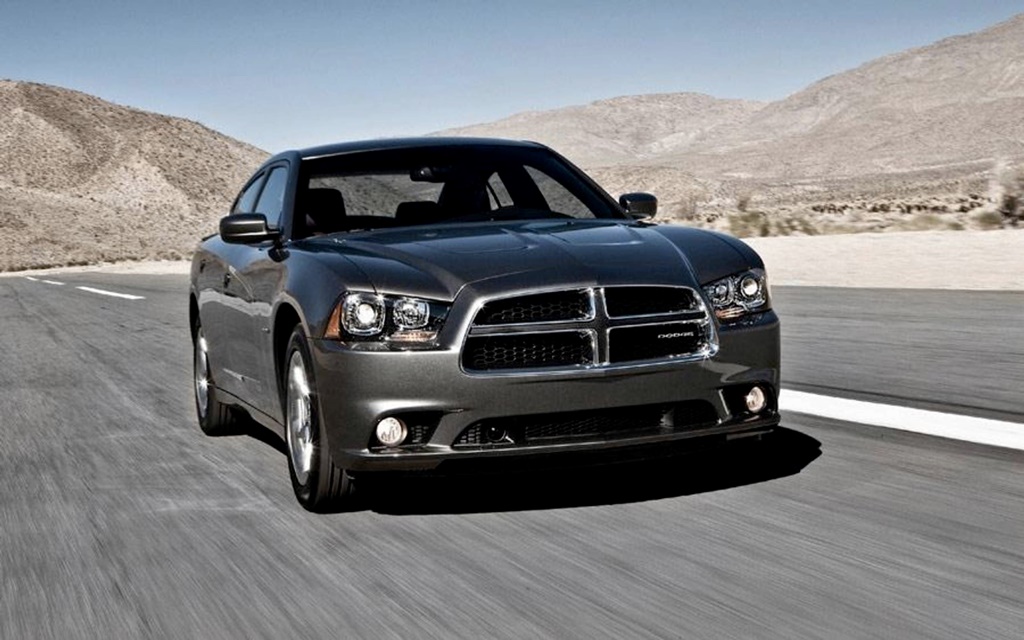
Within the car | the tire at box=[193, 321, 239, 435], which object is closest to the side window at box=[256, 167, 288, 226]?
the car

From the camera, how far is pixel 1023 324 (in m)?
12.3

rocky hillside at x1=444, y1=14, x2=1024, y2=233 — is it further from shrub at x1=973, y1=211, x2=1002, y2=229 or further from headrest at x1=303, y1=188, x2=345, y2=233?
headrest at x1=303, y1=188, x2=345, y2=233

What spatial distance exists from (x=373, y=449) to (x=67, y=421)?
4.52 meters

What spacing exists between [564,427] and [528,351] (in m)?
0.32

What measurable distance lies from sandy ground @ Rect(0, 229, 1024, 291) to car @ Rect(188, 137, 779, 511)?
35.5 feet

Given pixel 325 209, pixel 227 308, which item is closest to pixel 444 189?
pixel 325 209

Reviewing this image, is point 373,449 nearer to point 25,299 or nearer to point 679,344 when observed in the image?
point 679,344

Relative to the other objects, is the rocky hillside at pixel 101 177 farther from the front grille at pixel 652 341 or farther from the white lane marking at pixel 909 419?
the front grille at pixel 652 341

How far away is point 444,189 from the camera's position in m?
7.72

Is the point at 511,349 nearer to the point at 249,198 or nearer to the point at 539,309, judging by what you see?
the point at 539,309

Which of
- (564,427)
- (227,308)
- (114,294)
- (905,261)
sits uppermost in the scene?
(227,308)

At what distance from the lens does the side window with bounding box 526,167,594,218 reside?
7.93 metres

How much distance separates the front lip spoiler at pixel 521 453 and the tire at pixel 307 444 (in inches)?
9.7

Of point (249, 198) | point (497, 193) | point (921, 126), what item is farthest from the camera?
point (921, 126)
